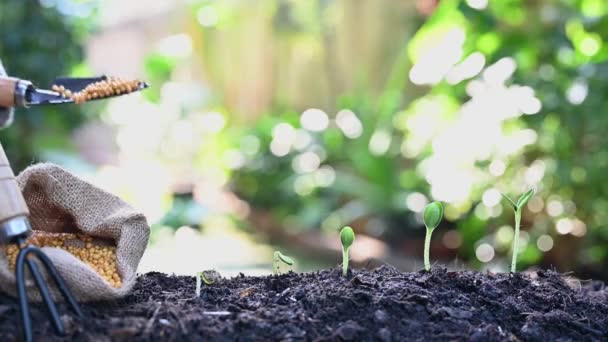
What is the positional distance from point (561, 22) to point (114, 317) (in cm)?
147

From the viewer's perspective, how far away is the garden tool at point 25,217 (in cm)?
54

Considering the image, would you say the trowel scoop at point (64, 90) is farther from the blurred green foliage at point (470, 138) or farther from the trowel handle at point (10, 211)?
the blurred green foliage at point (470, 138)

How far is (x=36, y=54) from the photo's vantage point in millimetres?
2289

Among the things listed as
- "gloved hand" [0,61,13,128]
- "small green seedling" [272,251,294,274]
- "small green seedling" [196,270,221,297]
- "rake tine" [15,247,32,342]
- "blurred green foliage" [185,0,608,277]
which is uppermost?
"blurred green foliage" [185,0,608,277]

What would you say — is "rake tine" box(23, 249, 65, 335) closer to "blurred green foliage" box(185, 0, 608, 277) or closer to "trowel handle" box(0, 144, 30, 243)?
"trowel handle" box(0, 144, 30, 243)

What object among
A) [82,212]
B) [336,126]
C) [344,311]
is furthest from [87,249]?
[336,126]

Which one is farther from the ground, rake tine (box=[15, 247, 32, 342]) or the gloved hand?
the gloved hand

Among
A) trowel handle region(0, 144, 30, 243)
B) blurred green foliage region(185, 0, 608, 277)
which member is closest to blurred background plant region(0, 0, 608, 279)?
blurred green foliage region(185, 0, 608, 277)

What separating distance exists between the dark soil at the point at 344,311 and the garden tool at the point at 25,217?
2 cm

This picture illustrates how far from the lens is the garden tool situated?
0.54 m

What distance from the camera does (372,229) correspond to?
7.55 feet

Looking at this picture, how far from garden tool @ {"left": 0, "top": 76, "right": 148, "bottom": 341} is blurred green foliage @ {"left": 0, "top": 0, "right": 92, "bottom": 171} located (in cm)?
173

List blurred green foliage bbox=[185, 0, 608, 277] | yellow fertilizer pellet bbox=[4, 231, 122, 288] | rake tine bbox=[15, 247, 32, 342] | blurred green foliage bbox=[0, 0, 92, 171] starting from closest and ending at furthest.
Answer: rake tine bbox=[15, 247, 32, 342]
yellow fertilizer pellet bbox=[4, 231, 122, 288]
blurred green foliage bbox=[185, 0, 608, 277]
blurred green foliage bbox=[0, 0, 92, 171]

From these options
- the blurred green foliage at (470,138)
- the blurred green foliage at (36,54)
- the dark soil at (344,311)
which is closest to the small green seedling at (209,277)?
the dark soil at (344,311)
